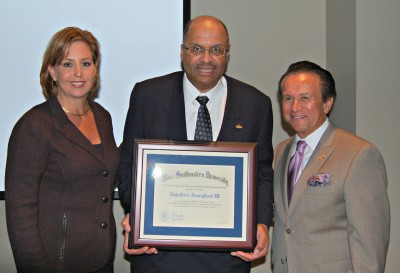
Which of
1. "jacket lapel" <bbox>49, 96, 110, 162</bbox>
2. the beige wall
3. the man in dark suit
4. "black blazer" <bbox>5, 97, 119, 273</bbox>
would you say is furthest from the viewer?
the beige wall

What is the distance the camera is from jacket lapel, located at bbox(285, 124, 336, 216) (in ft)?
7.66

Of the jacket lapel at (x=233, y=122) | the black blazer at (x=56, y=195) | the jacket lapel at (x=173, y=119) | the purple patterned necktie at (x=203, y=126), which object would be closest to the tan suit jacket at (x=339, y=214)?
the jacket lapel at (x=233, y=122)

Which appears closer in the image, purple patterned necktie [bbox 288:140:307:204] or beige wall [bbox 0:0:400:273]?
purple patterned necktie [bbox 288:140:307:204]

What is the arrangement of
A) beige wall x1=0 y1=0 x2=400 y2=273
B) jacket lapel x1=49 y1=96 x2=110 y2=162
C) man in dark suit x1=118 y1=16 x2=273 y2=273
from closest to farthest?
jacket lapel x1=49 y1=96 x2=110 y2=162 → man in dark suit x1=118 y1=16 x2=273 y2=273 → beige wall x1=0 y1=0 x2=400 y2=273

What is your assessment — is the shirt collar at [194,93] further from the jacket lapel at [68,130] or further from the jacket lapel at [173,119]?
the jacket lapel at [68,130]

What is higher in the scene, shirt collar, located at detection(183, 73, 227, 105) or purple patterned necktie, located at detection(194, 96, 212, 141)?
shirt collar, located at detection(183, 73, 227, 105)

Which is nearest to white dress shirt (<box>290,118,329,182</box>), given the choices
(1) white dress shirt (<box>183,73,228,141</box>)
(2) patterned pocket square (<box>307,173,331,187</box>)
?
(2) patterned pocket square (<box>307,173,331,187</box>)

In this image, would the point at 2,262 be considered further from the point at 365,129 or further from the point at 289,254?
the point at 365,129

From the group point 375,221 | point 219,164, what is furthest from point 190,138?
point 375,221

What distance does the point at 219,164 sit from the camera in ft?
7.59

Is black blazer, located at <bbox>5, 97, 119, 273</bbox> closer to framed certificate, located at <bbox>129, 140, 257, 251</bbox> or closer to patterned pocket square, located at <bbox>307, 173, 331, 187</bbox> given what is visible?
framed certificate, located at <bbox>129, 140, 257, 251</bbox>

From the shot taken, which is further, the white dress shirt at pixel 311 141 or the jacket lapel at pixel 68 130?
the white dress shirt at pixel 311 141

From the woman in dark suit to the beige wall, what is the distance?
3.34 feet

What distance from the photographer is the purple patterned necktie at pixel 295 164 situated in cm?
244
